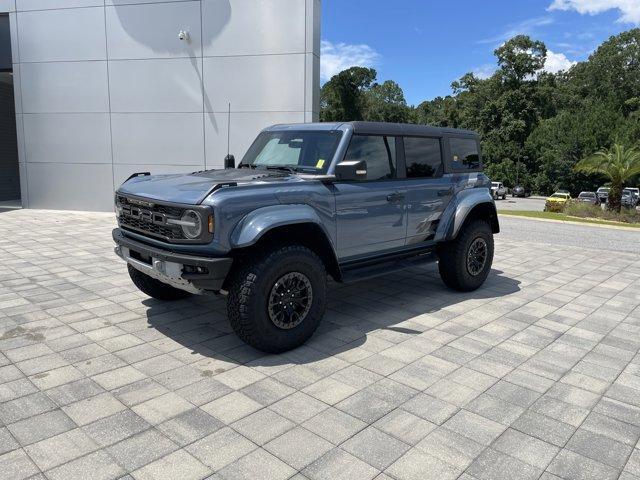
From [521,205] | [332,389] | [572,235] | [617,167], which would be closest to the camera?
[332,389]

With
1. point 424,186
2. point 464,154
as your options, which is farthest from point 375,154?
point 464,154

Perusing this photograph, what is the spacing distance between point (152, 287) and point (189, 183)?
5.44ft

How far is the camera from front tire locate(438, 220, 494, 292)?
6043 mm

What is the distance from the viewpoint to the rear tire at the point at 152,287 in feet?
17.6

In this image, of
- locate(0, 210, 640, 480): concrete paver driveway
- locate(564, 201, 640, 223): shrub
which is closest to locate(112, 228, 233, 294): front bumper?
locate(0, 210, 640, 480): concrete paver driveway

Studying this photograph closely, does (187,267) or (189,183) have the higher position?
(189,183)

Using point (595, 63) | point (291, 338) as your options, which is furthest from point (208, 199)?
point (595, 63)

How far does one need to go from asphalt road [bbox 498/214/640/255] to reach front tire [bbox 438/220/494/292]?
16.7 feet

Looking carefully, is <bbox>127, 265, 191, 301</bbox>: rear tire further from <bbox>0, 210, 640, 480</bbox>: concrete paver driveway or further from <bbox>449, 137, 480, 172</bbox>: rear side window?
<bbox>449, 137, 480, 172</bbox>: rear side window

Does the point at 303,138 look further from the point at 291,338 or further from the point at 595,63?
the point at 595,63

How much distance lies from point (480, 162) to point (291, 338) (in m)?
3.82

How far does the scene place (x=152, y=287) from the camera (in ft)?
17.8

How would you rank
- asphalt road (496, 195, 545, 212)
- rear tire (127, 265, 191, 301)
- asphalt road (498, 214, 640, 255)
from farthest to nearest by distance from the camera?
asphalt road (496, 195, 545, 212), asphalt road (498, 214, 640, 255), rear tire (127, 265, 191, 301)

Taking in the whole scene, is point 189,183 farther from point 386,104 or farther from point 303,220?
point 386,104
